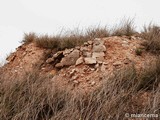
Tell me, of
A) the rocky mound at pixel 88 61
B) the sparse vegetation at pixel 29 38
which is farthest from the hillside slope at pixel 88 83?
the sparse vegetation at pixel 29 38

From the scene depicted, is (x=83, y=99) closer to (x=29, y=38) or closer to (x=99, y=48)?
(x=99, y=48)

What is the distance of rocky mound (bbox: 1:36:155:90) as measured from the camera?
18.2 feet

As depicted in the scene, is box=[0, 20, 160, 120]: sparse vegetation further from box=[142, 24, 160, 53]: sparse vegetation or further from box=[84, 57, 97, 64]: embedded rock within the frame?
box=[142, 24, 160, 53]: sparse vegetation

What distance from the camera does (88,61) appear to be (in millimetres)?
5980

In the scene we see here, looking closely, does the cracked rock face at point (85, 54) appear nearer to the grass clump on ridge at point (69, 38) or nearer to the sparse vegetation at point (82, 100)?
the grass clump on ridge at point (69, 38)

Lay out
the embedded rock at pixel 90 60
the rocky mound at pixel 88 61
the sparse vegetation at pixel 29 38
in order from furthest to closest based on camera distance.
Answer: the sparse vegetation at pixel 29 38 → the embedded rock at pixel 90 60 → the rocky mound at pixel 88 61

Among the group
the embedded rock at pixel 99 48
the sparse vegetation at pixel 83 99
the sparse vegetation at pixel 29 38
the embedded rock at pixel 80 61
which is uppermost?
the sparse vegetation at pixel 29 38

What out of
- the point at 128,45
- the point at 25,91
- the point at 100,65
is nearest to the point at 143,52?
the point at 128,45

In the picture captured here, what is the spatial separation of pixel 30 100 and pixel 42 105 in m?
0.30

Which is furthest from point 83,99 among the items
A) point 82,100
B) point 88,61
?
point 88,61

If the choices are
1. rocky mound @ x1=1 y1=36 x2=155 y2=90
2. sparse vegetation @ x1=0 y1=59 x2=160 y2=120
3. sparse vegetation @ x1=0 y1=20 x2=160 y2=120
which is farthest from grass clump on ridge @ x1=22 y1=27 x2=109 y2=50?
sparse vegetation @ x1=0 y1=59 x2=160 y2=120

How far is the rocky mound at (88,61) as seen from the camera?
554cm

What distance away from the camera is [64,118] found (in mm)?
3352

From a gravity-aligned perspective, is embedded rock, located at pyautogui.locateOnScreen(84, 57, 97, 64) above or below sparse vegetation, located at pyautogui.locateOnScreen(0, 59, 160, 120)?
above
